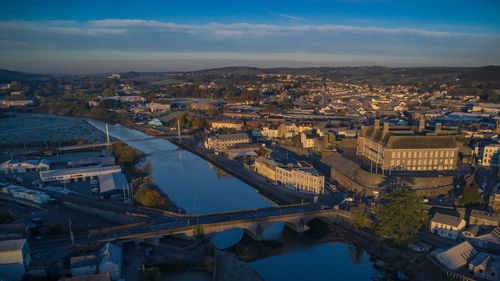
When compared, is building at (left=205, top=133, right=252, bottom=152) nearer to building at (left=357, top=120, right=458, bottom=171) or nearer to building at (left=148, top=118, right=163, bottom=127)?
building at (left=357, top=120, right=458, bottom=171)

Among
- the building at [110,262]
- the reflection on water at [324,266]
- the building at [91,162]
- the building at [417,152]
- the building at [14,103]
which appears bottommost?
the reflection on water at [324,266]

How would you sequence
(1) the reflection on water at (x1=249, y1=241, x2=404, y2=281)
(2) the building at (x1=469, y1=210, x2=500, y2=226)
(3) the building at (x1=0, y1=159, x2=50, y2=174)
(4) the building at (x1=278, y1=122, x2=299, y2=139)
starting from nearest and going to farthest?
1. (1) the reflection on water at (x1=249, y1=241, x2=404, y2=281)
2. (2) the building at (x1=469, y1=210, x2=500, y2=226)
3. (3) the building at (x1=0, y1=159, x2=50, y2=174)
4. (4) the building at (x1=278, y1=122, x2=299, y2=139)

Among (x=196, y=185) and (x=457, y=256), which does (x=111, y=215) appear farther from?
(x=457, y=256)

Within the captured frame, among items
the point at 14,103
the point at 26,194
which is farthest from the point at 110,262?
the point at 14,103

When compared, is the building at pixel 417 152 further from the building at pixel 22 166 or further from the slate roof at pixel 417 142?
the building at pixel 22 166

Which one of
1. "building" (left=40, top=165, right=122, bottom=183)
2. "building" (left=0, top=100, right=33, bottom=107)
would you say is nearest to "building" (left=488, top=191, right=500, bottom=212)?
"building" (left=40, top=165, right=122, bottom=183)

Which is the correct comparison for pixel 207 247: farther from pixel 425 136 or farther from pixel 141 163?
pixel 141 163

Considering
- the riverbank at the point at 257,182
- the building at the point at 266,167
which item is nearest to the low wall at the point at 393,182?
the riverbank at the point at 257,182
